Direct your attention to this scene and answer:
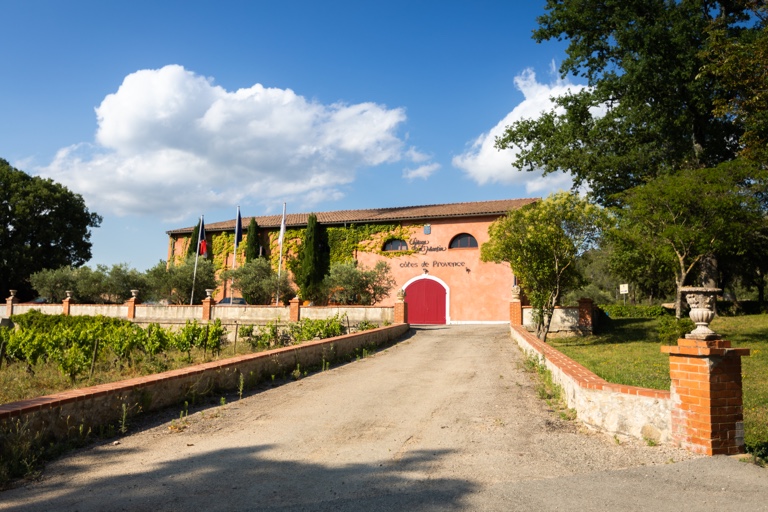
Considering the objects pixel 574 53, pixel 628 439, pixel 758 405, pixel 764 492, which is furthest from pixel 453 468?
pixel 574 53

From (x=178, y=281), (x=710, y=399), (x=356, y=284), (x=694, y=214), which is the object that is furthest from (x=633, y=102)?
(x=178, y=281)

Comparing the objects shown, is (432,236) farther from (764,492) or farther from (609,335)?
(764,492)

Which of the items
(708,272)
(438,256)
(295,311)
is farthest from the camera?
(438,256)

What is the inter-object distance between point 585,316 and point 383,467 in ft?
60.9

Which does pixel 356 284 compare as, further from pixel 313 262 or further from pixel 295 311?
pixel 295 311

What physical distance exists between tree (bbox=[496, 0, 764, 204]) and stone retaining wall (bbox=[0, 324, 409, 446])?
17.5 meters

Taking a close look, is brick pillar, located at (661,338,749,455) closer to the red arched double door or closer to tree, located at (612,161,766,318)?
tree, located at (612,161,766,318)

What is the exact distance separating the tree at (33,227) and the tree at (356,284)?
1049 inches

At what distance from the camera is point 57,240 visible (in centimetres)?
4253

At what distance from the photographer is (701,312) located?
17.2ft

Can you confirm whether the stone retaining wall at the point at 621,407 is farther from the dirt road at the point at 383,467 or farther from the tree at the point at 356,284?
the tree at the point at 356,284

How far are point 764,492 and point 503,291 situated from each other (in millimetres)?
24141

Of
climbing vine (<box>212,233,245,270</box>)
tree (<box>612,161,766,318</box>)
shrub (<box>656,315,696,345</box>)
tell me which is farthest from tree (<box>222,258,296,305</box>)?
shrub (<box>656,315,696,345</box>)

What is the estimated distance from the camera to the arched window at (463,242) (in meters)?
29.4
